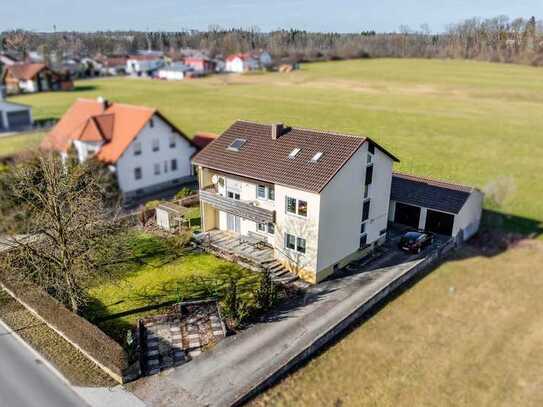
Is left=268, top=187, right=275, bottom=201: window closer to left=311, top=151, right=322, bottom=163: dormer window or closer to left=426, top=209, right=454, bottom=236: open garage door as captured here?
left=311, top=151, right=322, bottom=163: dormer window

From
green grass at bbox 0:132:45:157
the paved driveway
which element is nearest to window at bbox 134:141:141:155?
green grass at bbox 0:132:45:157

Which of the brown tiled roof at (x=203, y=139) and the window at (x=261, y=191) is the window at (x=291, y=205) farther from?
the brown tiled roof at (x=203, y=139)

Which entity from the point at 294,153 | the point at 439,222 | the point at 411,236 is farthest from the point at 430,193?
the point at 294,153

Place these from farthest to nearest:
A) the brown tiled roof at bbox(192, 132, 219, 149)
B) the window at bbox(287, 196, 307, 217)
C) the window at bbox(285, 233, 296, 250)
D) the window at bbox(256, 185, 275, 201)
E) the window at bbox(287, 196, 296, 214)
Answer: the brown tiled roof at bbox(192, 132, 219, 149) < the window at bbox(256, 185, 275, 201) < the window at bbox(285, 233, 296, 250) < the window at bbox(287, 196, 296, 214) < the window at bbox(287, 196, 307, 217)

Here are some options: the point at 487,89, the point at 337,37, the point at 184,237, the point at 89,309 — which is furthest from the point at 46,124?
the point at 337,37

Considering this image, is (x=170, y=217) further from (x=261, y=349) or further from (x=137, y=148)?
(x=261, y=349)

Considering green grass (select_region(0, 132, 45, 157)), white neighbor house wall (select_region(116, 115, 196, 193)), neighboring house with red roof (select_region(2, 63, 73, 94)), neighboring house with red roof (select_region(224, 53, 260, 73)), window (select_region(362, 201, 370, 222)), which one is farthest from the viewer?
neighboring house with red roof (select_region(224, 53, 260, 73))

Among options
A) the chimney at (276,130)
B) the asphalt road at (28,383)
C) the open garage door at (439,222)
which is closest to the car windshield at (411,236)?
the open garage door at (439,222)
